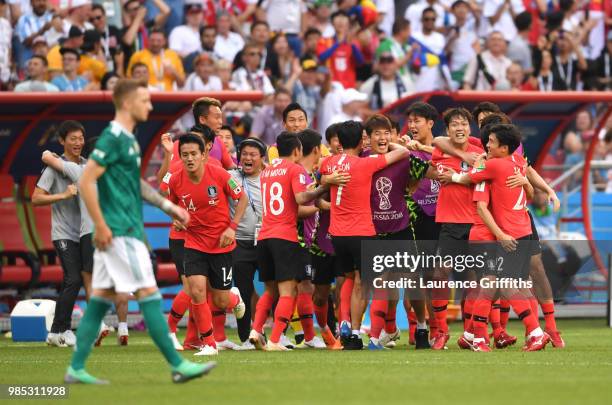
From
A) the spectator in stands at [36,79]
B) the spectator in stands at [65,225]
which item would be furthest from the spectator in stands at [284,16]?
the spectator in stands at [65,225]

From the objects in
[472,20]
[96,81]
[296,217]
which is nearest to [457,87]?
[472,20]

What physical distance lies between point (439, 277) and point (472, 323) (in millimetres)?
851

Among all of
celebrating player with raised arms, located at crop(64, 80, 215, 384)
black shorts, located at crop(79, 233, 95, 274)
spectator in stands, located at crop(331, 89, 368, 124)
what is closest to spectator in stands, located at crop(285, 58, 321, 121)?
spectator in stands, located at crop(331, 89, 368, 124)

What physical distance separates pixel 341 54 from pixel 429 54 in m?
1.64

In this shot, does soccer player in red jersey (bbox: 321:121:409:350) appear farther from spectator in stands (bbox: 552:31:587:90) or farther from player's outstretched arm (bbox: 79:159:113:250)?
spectator in stands (bbox: 552:31:587:90)

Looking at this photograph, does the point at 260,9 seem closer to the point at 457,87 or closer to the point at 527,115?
the point at 457,87

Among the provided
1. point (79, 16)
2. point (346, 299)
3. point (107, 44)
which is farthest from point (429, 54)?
point (346, 299)

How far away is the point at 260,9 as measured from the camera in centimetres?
2336

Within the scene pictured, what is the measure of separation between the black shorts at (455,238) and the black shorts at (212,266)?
7.09 ft

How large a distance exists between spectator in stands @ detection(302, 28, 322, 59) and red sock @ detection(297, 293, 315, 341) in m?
8.61

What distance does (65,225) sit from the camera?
15.2 meters

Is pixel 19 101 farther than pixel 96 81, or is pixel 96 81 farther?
pixel 96 81

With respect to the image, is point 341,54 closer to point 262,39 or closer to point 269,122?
point 262,39

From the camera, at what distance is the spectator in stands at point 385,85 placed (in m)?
22.0
